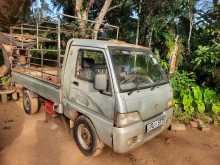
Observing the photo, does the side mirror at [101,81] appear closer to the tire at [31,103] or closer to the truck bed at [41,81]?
the truck bed at [41,81]

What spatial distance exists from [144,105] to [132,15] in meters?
9.45

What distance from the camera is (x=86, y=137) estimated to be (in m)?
3.73

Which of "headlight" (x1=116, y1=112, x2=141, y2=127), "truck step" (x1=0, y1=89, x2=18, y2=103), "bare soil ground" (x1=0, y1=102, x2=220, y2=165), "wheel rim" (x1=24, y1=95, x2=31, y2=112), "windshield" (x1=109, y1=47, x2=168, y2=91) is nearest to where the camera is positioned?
"headlight" (x1=116, y1=112, x2=141, y2=127)

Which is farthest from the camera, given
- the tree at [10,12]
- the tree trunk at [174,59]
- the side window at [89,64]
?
the tree at [10,12]

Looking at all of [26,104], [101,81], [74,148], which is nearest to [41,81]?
[26,104]

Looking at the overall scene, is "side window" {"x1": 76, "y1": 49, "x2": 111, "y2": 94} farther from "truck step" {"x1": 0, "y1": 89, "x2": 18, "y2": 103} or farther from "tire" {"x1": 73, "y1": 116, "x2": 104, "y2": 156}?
"truck step" {"x1": 0, "y1": 89, "x2": 18, "y2": 103}

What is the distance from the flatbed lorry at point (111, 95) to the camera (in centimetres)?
301

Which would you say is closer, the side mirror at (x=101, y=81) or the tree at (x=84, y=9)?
the side mirror at (x=101, y=81)

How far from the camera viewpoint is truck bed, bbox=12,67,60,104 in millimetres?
4164

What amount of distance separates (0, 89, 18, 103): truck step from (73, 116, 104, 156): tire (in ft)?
12.4

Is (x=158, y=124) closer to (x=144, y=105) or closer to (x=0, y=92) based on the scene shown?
(x=144, y=105)

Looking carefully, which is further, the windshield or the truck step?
the truck step

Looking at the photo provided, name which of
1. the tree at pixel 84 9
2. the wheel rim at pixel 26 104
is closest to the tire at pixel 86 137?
the wheel rim at pixel 26 104

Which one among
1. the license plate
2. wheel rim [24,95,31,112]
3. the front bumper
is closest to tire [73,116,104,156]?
the front bumper
